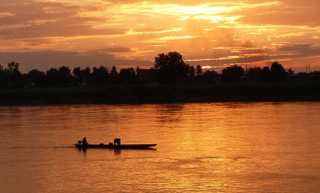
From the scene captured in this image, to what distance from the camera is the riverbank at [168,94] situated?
7769cm

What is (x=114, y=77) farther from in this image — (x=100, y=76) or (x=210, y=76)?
(x=210, y=76)

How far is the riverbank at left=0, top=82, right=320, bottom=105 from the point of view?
77.7m

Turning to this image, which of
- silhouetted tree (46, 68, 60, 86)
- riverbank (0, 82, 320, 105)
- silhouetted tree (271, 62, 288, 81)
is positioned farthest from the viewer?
silhouetted tree (46, 68, 60, 86)

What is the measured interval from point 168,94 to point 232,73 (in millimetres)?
27050

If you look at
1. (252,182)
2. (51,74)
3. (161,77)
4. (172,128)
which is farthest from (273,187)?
(51,74)

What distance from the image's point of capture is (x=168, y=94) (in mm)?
81000

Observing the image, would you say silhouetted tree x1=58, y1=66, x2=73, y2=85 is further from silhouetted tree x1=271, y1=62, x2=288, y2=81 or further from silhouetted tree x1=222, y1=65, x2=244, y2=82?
silhouetted tree x1=271, y1=62, x2=288, y2=81

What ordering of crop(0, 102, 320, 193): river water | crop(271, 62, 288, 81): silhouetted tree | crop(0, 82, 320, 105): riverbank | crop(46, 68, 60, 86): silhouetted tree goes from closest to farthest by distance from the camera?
crop(0, 102, 320, 193): river water → crop(0, 82, 320, 105): riverbank → crop(271, 62, 288, 81): silhouetted tree → crop(46, 68, 60, 86): silhouetted tree

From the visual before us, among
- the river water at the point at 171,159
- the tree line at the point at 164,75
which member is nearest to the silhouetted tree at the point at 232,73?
the tree line at the point at 164,75

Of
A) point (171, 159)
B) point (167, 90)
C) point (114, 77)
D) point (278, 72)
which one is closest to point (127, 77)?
point (114, 77)

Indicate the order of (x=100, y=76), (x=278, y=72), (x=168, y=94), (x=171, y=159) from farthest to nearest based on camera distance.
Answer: (x=100, y=76) < (x=278, y=72) < (x=168, y=94) < (x=171, y=159)

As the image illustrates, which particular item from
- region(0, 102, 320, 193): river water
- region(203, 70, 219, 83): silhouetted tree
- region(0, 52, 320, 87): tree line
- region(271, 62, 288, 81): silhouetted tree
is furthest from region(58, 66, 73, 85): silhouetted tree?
region(0, 102, 320, 193): river water

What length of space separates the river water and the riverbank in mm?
38177

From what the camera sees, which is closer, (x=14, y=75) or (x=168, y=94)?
(x=168, y=94)
